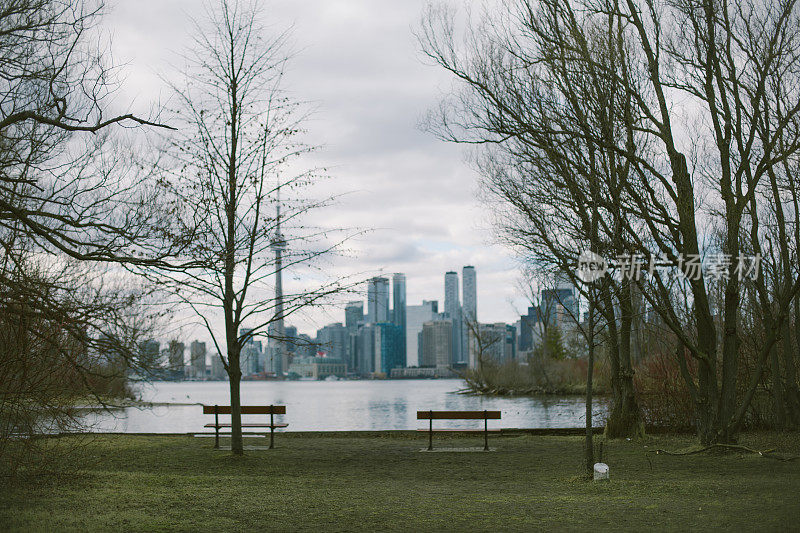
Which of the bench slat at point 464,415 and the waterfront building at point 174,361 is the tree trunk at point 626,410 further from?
the waterfront building at point 174,361

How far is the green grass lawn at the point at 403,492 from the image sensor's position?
7707 millimetres

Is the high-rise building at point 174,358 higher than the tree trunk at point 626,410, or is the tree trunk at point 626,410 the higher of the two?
the high-rise building at point 174,358

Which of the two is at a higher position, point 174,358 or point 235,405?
point 174,358

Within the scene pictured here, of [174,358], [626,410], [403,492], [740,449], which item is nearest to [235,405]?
[174,358]

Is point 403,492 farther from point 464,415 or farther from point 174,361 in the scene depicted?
point 174,361

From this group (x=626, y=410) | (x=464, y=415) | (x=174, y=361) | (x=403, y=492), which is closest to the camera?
(x=403, y=492)

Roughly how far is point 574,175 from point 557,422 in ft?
56.0

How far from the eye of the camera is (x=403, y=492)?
10.2m

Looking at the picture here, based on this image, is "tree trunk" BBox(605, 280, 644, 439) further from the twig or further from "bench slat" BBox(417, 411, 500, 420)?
"bench slat" BBox(417, 411, 500, 420)

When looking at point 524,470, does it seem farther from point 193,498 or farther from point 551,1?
point 551,1

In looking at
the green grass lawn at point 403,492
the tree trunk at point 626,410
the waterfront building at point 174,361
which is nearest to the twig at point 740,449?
the green grass lawn at point 403,492

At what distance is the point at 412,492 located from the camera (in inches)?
400

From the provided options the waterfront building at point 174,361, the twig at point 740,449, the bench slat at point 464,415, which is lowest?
the twig at point 740,449

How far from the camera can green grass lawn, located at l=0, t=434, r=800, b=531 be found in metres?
7.71
